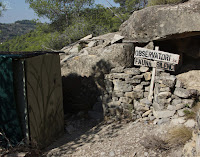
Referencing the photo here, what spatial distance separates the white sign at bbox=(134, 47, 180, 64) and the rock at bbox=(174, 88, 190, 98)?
672 millimetres

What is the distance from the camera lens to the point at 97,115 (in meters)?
5.80

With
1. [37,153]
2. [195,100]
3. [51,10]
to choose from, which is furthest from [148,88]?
[51,10]

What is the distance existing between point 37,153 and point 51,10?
12006 millimetres

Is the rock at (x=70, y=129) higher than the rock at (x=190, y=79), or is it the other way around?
the rock at (x=190, y=79)

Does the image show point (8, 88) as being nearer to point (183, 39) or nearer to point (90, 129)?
point (90, 129)

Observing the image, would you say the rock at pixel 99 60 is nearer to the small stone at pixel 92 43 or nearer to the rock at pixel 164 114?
the small stone at pixel 92 43

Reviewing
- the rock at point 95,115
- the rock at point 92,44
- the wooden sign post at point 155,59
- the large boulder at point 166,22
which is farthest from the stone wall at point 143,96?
the rock at point 92,44

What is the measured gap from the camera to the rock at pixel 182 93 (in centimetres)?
420

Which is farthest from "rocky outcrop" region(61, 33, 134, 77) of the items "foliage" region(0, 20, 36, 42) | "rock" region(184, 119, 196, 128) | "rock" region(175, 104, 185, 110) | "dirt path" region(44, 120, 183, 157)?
"foliage" region(0, 20, 36, 42)

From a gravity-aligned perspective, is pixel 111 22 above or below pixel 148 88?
above

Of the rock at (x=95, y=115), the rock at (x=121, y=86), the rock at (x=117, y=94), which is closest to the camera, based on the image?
the rock at (x=121, y=86)

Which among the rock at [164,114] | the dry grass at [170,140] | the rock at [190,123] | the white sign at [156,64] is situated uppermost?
the white sign at [156,64]

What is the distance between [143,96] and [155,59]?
0.94 meters

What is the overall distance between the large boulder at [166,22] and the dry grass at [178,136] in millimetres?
2696
